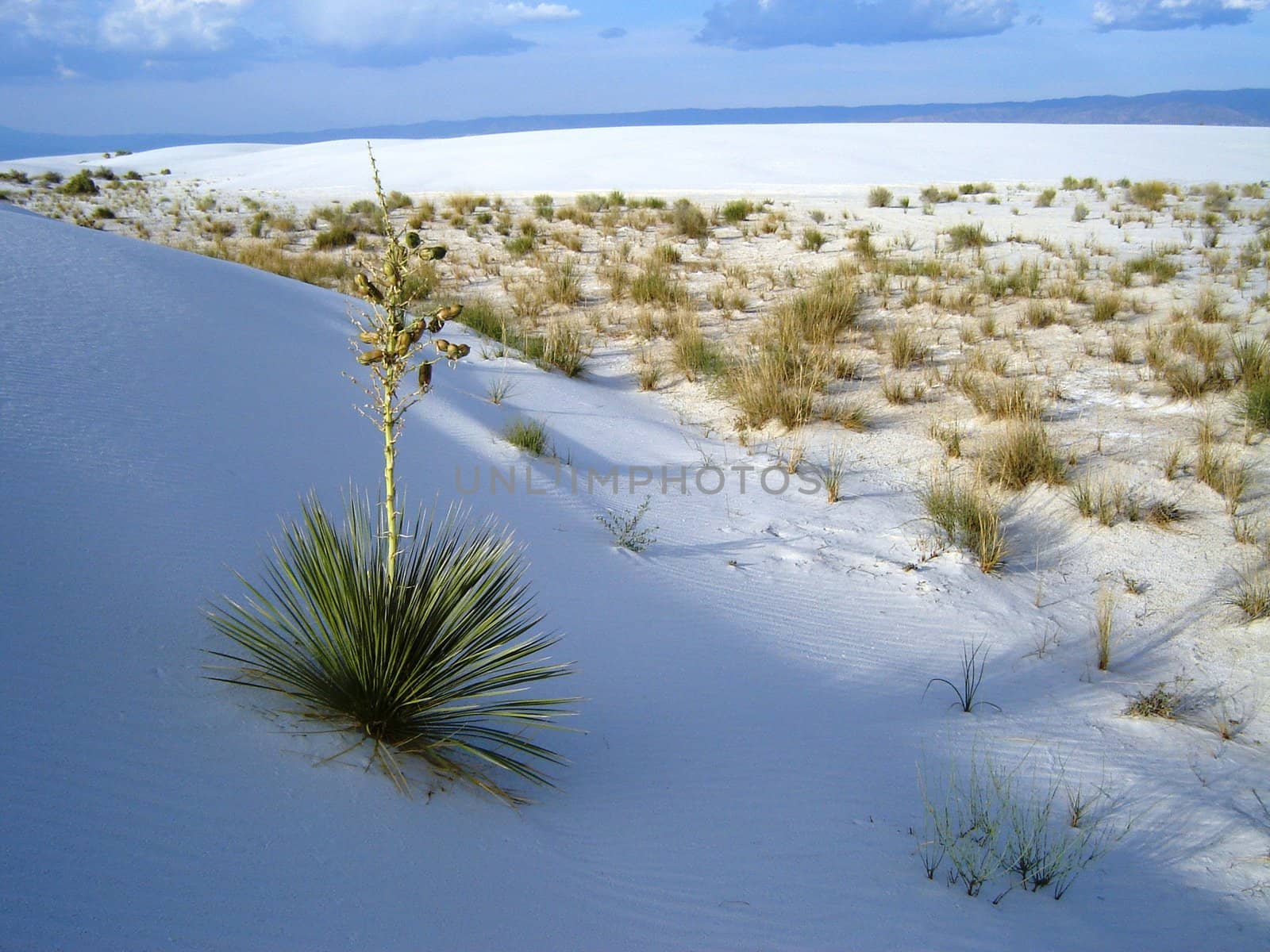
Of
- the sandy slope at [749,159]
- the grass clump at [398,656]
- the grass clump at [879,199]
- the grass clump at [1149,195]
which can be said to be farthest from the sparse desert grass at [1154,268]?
the sandy slope at [749,159]

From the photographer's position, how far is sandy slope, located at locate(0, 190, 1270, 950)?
7.14 feet

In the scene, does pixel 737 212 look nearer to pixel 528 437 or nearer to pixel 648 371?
pixel 648 371

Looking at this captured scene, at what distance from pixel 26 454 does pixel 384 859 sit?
7.54 ft

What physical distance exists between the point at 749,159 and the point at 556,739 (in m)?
35.7

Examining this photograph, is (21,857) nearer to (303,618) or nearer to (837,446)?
(303,618)

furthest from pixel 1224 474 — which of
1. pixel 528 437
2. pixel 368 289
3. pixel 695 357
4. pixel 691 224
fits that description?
pixel 691 224

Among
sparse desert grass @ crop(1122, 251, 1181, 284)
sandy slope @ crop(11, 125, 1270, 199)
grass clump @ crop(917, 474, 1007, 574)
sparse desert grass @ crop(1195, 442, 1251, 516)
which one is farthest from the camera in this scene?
sandy slope @ crop(11, 125, 1270, 199)

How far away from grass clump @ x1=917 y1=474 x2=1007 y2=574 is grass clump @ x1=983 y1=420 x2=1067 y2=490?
1.10 ft

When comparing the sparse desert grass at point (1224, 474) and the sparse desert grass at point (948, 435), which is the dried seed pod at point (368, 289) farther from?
the sparse desert grass at point (1224, 474)

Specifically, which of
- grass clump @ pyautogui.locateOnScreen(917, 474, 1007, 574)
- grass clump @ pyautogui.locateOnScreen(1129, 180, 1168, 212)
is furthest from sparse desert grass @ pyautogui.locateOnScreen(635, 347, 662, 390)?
grass clump @ pyautogui.locateOnScreen(1129, 180, 1168, 212)

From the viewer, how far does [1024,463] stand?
6.28 m

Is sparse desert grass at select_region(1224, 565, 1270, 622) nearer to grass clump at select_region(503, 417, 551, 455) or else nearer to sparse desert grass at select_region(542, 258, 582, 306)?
grass clump at select_region(503, 417, 551, 455)

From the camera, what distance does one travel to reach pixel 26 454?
342 cm

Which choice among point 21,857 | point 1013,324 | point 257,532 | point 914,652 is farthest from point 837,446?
point 21,857
